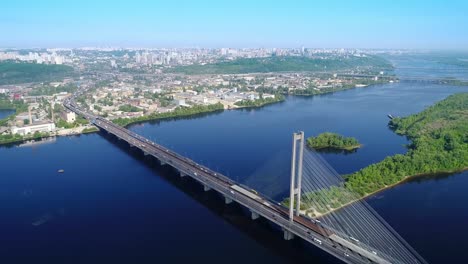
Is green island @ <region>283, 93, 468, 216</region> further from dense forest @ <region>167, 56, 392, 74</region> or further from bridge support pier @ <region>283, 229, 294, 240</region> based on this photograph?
dense forest @ <region>167, 56, 392, 74</region>

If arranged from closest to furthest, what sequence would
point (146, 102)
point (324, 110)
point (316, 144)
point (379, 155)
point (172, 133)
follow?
point (379, 155), point (316, 144), point (172, 133), point (324, 110), point (146, 102)

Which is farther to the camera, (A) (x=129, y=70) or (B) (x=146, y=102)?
(A) (x=129, y=70)

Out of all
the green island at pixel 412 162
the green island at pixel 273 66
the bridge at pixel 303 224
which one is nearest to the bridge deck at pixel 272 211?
the bridge at pixel 303 224

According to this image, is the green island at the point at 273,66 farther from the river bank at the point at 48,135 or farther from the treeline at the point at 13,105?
the river bank at the point at 48,135

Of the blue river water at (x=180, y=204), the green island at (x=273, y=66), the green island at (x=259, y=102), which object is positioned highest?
the green island at (x=273, y=66)

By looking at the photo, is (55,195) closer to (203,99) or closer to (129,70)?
(203,99)

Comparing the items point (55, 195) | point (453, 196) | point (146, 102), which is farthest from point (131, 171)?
point (146, 102)

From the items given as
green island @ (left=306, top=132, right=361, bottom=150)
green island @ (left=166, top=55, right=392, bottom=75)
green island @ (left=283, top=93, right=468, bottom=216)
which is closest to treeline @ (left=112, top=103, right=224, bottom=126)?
green island @ (left=306, top=132, right=361, bottom=150)
